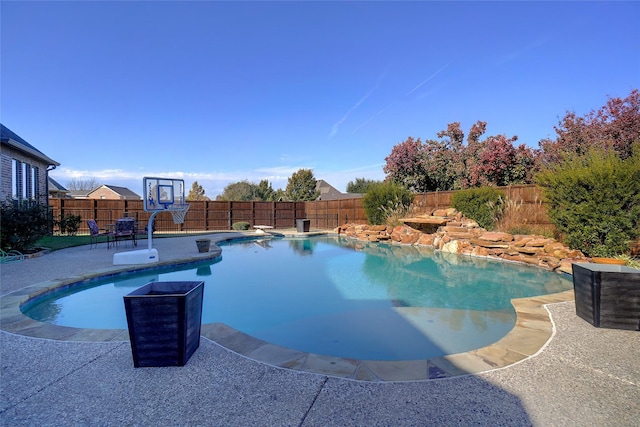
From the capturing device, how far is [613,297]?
300 centimetres

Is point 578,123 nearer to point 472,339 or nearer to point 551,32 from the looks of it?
point 551,32

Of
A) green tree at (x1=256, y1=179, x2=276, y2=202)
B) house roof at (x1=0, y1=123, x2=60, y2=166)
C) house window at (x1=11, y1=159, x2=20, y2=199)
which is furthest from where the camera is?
green tree at (x1=256, y1=179, x2=276, y2=202)

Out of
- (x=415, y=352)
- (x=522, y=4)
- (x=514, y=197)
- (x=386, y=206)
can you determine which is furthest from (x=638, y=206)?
(x=386, y=206)

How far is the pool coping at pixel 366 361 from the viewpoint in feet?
7.22

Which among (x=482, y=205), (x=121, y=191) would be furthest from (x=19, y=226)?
(x=121, y=191)

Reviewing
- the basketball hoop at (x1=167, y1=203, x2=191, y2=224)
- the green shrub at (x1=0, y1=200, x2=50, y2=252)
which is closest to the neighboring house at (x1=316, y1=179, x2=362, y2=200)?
the basketball hoop at (x1=167, y1=203, x2=191, y2=224)

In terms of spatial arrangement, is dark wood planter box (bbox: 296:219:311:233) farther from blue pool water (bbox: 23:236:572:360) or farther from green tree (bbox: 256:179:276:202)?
green tree (bbox: 256:179:276:202)

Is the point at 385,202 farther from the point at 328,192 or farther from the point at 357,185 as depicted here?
the point at 357,185

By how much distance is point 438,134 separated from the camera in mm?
Result: 17578

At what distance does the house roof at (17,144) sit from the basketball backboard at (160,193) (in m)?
5.83

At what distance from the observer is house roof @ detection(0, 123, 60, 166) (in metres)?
9.12

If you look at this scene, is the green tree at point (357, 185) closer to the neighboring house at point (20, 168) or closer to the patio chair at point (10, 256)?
the neighboring house at point (20, 168)

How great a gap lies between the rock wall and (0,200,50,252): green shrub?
10698mm

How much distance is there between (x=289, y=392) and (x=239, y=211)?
1770 cm
